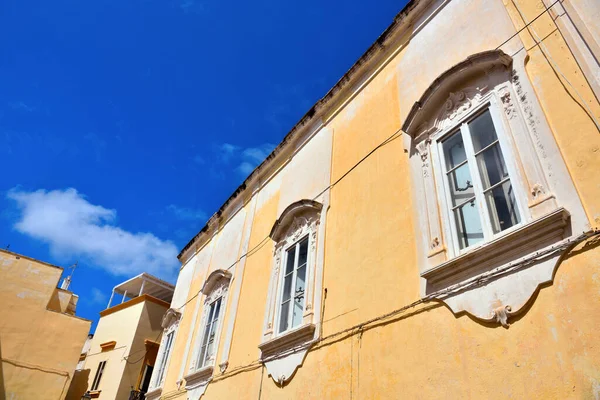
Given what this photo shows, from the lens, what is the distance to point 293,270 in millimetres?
7109

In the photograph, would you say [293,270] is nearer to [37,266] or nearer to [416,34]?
[416,34]

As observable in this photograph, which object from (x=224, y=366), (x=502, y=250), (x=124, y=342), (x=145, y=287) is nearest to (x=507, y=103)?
(x=502, y=250)

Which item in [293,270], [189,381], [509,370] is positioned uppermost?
[293,270]

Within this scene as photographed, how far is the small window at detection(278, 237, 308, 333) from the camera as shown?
6.59 m

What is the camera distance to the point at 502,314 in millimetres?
3438

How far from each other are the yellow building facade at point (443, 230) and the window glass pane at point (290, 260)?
3cm

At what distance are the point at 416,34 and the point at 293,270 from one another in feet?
14.3

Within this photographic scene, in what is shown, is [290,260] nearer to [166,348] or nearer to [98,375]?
[166,348]

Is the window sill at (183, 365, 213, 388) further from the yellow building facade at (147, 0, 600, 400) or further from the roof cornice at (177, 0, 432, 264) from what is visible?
the roof cornice at (177, 0, 432, 264)

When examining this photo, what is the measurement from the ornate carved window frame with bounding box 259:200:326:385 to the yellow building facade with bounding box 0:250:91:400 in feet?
32.6

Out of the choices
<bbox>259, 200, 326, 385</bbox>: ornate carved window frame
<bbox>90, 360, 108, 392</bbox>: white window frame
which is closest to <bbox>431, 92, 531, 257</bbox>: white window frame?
<bbox>259, 200, 326, 385</bbox>: ornate carved window frame

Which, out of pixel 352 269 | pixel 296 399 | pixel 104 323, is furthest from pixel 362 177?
pixel 104 323

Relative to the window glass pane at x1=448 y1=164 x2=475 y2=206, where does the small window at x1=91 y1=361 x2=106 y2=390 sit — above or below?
above

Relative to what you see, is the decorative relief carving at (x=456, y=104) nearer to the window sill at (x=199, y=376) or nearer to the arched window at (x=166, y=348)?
the window sill at (x=199, y=376)
